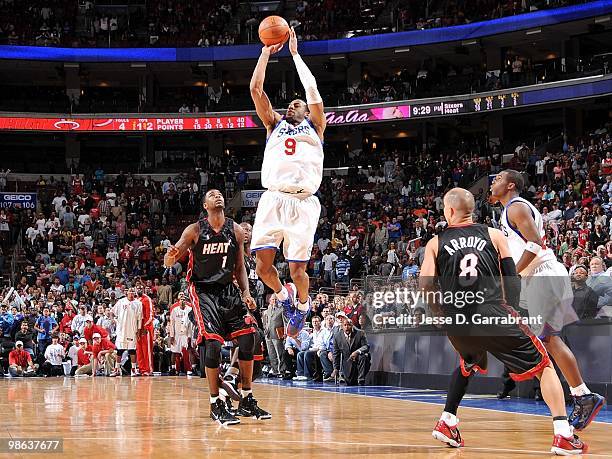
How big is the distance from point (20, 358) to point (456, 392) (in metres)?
14.7

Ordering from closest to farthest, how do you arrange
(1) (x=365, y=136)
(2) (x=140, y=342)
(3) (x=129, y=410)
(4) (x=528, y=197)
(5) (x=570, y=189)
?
(3) (x=129, y=410) → (2) (x=140, y=342) → (5) (x=570, y=189) → (4) (x=528, y=197) → (1) (x=365, y=136)

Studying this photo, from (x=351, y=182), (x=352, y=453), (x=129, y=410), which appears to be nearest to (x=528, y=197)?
(x=351, y=182)

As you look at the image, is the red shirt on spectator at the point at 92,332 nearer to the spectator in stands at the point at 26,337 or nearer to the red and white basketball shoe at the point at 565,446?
the spectator in stands at the point at 26,337

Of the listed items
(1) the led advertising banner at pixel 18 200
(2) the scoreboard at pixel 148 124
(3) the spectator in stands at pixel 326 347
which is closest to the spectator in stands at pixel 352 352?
(3) the spectator in stands at pixel 326 347

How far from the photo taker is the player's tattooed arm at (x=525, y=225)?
6.82 m

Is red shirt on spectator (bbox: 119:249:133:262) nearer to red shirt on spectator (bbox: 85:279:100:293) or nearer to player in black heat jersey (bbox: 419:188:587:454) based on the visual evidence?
red shirt on spectator (bbox: 85:279:100:293)

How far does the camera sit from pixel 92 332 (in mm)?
19297

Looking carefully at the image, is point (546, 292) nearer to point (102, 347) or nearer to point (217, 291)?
point (217, 291)

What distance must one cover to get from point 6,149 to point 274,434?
33675 mm

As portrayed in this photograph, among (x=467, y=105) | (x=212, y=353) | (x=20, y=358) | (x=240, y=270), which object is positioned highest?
(x=467, y=105)

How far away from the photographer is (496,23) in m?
31.1

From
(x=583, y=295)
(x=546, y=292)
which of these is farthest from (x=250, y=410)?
(x=583, y=295)

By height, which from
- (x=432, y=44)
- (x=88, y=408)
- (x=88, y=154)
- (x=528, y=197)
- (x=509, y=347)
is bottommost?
(x=88, y=408)

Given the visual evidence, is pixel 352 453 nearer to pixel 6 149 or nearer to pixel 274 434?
pixel 274 434
